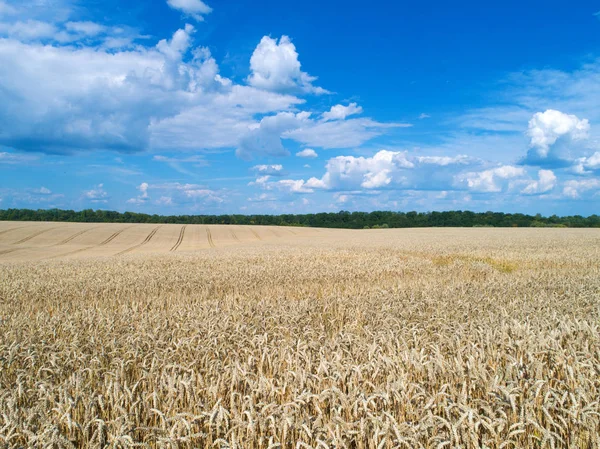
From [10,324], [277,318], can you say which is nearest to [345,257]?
[277,318]

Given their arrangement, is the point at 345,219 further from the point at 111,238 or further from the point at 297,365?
the point at 297,365

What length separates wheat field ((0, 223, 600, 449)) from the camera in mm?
2566

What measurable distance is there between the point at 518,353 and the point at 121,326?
216 inches

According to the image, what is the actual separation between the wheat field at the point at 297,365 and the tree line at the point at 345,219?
267 ft

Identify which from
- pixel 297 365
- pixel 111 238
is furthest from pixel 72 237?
pixel 297 365

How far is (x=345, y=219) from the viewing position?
3789 inches

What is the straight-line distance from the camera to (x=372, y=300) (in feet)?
24.4

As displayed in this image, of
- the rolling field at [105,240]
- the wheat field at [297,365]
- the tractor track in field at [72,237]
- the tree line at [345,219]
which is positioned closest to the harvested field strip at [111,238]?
the rolling field at [105,240]

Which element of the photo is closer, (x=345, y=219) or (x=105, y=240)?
(x=105, y=240)

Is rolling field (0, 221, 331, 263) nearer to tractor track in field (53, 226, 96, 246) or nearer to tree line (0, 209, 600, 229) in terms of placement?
tractor track in field (53, 226, 96, 246)

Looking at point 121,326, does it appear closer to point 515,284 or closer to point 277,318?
point 277,318

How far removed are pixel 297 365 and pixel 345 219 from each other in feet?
307

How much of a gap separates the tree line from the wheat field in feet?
267

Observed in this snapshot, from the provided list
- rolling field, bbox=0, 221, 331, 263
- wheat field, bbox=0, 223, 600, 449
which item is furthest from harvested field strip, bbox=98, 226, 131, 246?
wheat field, bbox=0, 223, 600, 449
